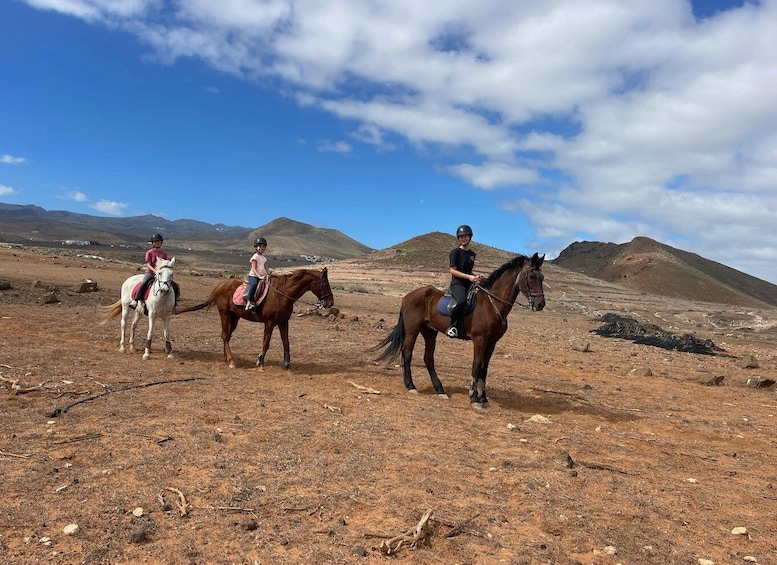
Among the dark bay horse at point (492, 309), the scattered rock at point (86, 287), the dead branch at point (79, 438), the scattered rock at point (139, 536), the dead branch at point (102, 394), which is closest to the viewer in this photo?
the scattered rock at point (139, 536)

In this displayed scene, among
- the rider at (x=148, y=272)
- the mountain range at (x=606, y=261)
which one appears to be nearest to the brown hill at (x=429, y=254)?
the mountain range at (x=606, y=261)

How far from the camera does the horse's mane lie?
912 centimetres

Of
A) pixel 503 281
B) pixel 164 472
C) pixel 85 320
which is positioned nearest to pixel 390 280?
pixel 85 320

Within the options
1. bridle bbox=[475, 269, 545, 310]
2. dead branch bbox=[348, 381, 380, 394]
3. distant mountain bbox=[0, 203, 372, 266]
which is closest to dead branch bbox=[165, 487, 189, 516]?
dead branch bbox=[348, 381, 380, 394]

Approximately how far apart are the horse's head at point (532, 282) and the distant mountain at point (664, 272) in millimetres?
78735

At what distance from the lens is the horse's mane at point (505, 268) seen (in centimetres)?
912

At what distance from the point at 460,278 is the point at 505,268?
0.91m

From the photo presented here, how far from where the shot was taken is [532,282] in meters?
8.74

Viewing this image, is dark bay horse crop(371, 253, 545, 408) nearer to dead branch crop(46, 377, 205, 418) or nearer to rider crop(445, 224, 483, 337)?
rider crop(445, 224, 483, 337)

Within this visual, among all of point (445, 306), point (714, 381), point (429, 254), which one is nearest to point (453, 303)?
point (445, 306)

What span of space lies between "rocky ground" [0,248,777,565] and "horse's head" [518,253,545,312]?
2.11 meters

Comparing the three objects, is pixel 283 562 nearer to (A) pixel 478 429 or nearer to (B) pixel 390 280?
(A) pixel 478 429

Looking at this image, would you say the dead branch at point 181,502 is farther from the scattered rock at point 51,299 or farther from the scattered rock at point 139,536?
the scattered rock at point 51,299

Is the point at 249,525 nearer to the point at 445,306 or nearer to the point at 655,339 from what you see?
the point at 445,306
